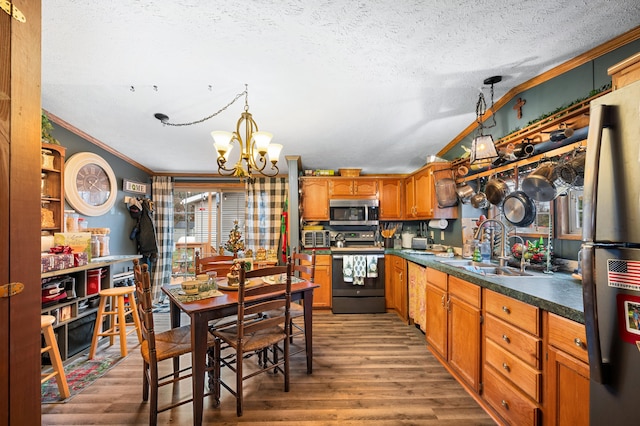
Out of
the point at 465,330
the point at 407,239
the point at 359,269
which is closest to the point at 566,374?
the point at 465,330

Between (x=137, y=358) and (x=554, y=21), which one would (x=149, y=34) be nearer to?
(x=554, y=21)

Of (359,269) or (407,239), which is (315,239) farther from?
(407,239)

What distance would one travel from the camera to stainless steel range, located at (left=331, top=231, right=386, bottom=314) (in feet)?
12.3

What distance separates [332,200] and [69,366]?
3450 millimetres

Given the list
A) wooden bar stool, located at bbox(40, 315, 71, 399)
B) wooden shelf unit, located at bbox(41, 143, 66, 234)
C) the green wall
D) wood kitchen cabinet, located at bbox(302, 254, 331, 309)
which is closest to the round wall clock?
the green wall

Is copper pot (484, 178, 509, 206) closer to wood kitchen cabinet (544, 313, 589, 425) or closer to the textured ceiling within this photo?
the textured ceiling

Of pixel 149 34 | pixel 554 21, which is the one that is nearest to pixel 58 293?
pixel 149 34

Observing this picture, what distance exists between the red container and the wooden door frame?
2.02m

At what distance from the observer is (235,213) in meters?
5.04

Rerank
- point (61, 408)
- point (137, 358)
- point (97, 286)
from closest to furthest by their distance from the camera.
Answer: point (61, 408), point (137, 358), point (97, 286)

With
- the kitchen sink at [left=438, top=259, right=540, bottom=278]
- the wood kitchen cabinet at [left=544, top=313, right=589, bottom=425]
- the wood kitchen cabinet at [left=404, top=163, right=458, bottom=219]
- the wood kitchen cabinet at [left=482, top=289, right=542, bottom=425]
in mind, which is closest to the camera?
the wood kitchen cabinet at [left=544, top=313, right=589, bottom=425]

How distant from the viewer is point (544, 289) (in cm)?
149

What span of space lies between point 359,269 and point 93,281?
3036mm

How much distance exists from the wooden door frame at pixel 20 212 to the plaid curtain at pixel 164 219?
4.00 m
